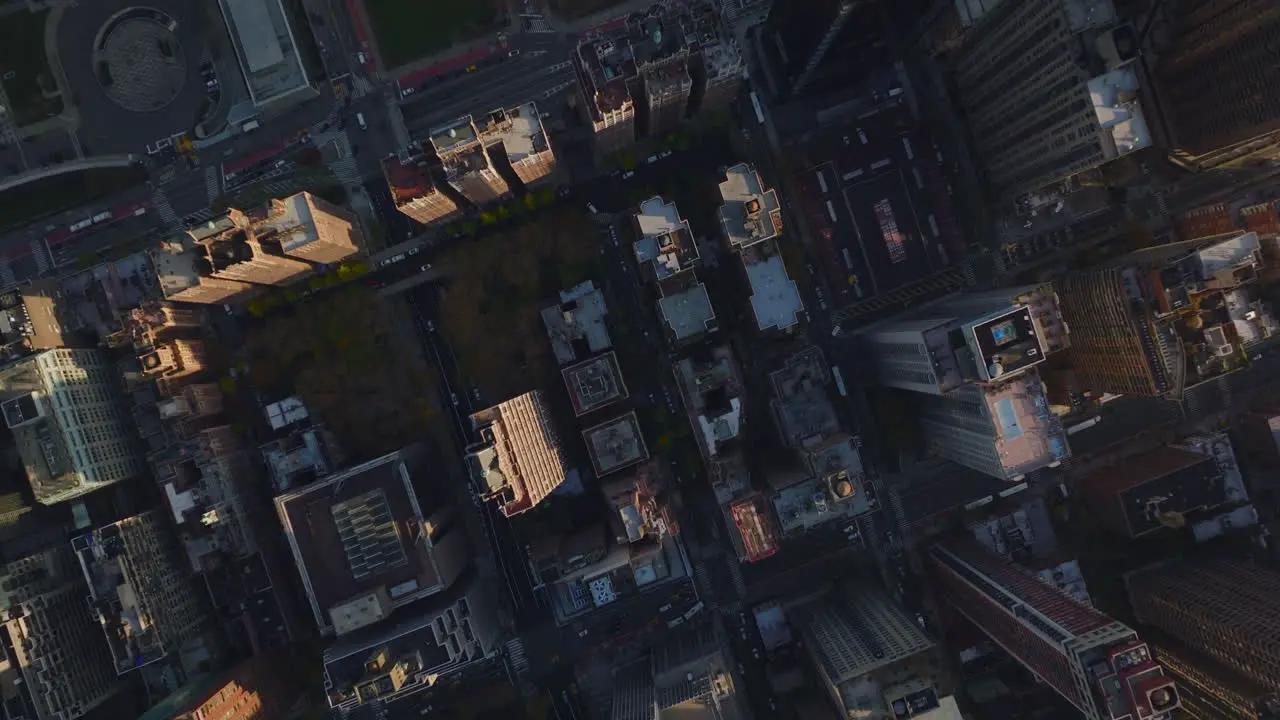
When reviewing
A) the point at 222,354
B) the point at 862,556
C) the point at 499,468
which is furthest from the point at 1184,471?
the point at 222,354

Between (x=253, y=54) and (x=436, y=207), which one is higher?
(x=253, y=54)

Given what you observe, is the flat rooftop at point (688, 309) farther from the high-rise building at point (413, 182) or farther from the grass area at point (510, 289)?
the high-rise building at point (413, 182)

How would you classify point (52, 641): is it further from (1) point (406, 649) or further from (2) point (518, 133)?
(2) point (518, 133)

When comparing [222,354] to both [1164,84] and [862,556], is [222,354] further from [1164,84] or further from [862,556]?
[1164,84]

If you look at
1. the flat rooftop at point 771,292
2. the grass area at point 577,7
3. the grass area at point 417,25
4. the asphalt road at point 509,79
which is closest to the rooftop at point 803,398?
the flat rooftop at point 771,292

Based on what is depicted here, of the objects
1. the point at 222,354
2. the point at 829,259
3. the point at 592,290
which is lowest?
the point at 829,259

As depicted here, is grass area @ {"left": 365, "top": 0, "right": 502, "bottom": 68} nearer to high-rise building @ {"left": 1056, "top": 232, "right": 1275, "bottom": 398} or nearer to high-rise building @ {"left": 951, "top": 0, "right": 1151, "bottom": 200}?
high-rise building @ {"left": 951, "top": 0, "right": 1151, "bottom": 200}

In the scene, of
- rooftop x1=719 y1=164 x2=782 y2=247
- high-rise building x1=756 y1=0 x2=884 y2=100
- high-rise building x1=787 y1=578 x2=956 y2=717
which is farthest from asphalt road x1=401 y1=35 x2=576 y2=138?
high-rise building x1=787 y1=578 x2=956 y2=717
